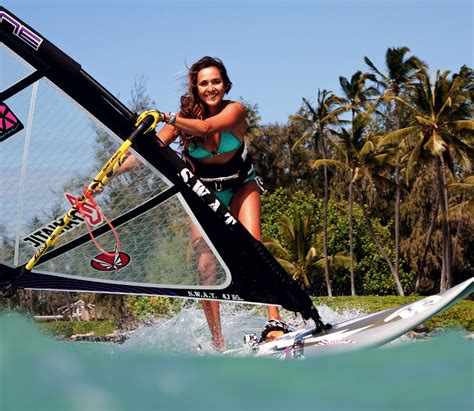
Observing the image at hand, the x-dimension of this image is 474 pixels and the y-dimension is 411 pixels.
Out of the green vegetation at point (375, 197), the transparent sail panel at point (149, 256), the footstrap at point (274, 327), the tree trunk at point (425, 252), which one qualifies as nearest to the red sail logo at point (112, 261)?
the transparent sail panel at point (149, 256)

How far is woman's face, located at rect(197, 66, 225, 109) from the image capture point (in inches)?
199

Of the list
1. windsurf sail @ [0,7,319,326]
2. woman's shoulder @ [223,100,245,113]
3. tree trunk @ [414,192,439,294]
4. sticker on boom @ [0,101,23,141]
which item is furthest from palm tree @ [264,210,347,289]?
sticker on boom @ [0,101,23,141]

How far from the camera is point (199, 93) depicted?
5090 millimetres

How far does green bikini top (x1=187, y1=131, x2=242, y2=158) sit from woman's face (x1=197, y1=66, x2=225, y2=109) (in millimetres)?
230

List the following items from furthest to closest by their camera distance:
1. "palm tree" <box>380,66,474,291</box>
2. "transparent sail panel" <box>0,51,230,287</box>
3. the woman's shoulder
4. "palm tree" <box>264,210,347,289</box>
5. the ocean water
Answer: "palm tree" <box>264,210,347,289</box>, "palm tree" <box>380,66,474,291</box>, the woman's shoulder, "transparent sail panel" <box>0,51,230,287</box>, the ocean water

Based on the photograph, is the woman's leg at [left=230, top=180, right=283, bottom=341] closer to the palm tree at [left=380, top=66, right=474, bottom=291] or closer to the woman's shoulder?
the woman's shoulder

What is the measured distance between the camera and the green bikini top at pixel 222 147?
4992mm

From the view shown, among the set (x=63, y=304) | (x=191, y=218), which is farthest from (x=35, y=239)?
(x=63, y=304)

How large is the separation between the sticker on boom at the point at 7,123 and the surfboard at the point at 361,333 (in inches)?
71.1

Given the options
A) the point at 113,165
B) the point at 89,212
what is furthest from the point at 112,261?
the point at 113,165

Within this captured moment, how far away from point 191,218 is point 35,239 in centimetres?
94

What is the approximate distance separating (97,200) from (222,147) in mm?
875

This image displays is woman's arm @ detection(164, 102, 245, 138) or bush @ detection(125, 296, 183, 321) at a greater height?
woman's arm @ detection(164, 102, 245, 138)

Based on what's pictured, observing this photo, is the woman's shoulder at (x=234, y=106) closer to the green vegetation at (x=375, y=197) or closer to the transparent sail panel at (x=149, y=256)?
the transparent sail panel at (x=149, y=256)
